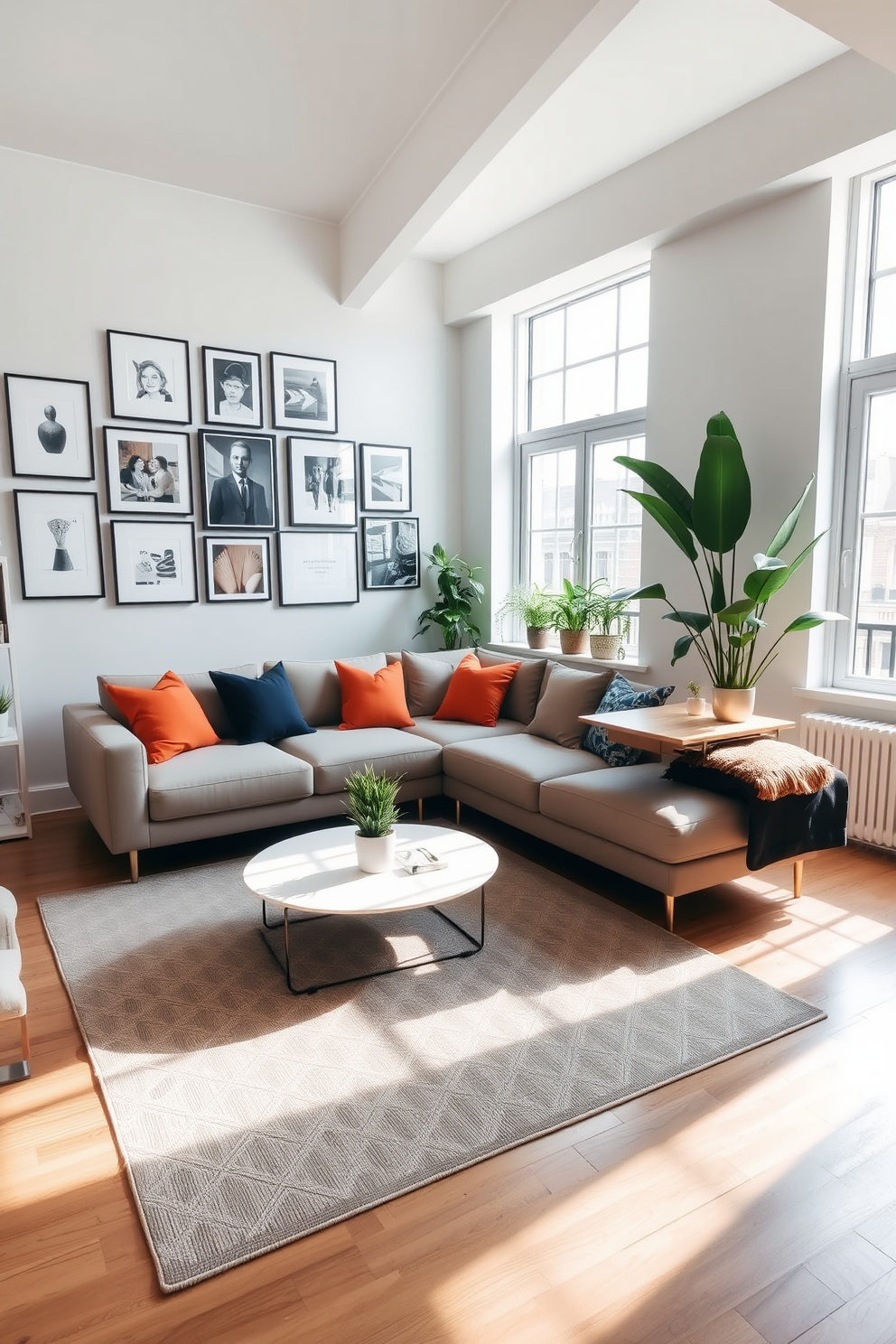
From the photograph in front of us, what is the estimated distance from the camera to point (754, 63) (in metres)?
3.41

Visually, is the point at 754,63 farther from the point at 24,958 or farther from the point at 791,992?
the point at 24,958

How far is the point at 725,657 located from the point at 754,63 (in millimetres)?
2555

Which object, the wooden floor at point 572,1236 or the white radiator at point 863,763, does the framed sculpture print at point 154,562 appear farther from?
the white radiator at point 863,763

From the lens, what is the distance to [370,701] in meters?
4.52

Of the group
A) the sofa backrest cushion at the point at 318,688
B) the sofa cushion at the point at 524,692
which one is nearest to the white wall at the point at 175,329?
the sofa backrest cushion at the point at 318,688

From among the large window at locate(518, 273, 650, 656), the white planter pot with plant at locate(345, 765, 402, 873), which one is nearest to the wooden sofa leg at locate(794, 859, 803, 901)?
the white planter pot with plant at locate(345, 765, 402, 873)

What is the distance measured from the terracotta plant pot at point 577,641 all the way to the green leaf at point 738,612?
1.67 m

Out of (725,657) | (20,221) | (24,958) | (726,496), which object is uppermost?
(20,221)

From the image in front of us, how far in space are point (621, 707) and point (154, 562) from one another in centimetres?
Result: 279

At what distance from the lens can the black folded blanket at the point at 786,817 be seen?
306 cm

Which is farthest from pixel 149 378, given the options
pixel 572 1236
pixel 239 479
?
pixel 572 1236

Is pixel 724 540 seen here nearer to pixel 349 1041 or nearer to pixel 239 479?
pixel 349 1041

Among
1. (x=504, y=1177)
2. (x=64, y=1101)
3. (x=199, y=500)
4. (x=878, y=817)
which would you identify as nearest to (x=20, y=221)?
(x=199, y=500)

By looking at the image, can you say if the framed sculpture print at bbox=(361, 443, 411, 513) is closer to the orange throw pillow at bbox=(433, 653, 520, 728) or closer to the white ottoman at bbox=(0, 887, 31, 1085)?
the orange throw pillow at bbox=(433, 653, 520, 728)
